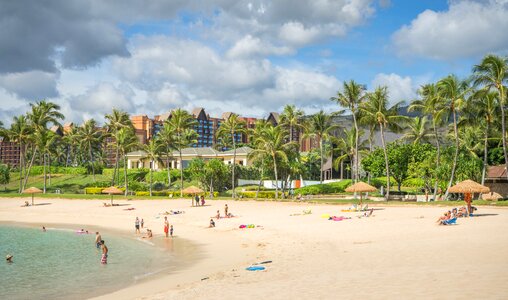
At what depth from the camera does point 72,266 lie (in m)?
24.5

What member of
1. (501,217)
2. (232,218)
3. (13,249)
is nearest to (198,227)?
(232,218)

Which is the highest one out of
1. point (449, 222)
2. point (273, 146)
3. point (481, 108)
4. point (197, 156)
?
point (481, 108)

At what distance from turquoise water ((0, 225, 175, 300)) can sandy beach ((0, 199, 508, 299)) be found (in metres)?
1.83

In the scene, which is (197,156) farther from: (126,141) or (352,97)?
(352,97)

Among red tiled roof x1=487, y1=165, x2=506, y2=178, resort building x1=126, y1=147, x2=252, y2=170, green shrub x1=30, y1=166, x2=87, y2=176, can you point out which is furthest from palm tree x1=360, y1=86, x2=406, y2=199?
green shrub x1=30, y1=166, x2=87, y2=176

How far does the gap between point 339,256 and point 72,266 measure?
1356 cm

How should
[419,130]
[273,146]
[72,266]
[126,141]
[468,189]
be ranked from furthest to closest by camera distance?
[419,130], [126,141], [273,146], [468,189], [72,266]

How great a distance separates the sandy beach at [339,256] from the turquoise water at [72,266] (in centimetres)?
183

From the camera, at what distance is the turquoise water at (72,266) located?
19.0m

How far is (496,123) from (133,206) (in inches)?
1636

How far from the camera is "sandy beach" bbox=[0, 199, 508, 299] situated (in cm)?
1352

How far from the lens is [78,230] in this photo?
40812mm

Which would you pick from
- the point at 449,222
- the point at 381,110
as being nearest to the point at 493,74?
the point at 381,110

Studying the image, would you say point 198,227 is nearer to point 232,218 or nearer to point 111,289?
point 232,218
